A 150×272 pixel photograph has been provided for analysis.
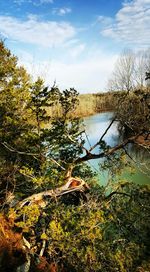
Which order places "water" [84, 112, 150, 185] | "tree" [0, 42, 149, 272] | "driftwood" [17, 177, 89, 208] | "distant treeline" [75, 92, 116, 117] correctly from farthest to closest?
"distant treeline" [75, 92, 116, 117], "water" [84, 112, 150, 185], "driftwood" [17, 177, 89, 208], "tree" [0, 42, 149, 272]

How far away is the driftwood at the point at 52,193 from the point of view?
19.0 ft

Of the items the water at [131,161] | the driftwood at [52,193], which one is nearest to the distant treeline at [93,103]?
the water at [131,161]

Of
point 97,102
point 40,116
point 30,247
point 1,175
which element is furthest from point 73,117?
point 97,102

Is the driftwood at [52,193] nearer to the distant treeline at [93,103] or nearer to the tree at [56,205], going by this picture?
the tree at [56,205]

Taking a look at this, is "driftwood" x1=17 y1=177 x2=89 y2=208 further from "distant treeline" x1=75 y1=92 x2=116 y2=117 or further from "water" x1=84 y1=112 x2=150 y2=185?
"distant treeline" x1=75 y1=92 x2=116 y2=117

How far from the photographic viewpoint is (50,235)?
4938 mm

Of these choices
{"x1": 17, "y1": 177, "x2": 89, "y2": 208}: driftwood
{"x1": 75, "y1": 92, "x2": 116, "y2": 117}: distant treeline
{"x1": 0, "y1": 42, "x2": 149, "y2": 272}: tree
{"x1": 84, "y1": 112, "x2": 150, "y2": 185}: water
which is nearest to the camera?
{"x1": 0, "y1": 42, "x2": 149, "y2": 272}: tree

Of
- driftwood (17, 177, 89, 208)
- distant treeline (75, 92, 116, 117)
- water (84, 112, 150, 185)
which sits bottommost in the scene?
water (84, 112, 150, 185)

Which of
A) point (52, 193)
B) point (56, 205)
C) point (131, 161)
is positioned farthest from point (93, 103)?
point (56, 205)

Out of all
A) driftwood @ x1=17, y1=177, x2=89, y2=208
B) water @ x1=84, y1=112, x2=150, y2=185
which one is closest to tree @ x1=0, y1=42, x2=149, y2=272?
driftwood @ x1=17, y1=177, x2=89, y2=208

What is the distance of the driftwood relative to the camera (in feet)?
19.0

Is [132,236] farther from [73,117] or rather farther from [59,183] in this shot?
[73,117]

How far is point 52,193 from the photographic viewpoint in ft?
19.7

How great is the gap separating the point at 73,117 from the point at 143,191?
10.1ft
